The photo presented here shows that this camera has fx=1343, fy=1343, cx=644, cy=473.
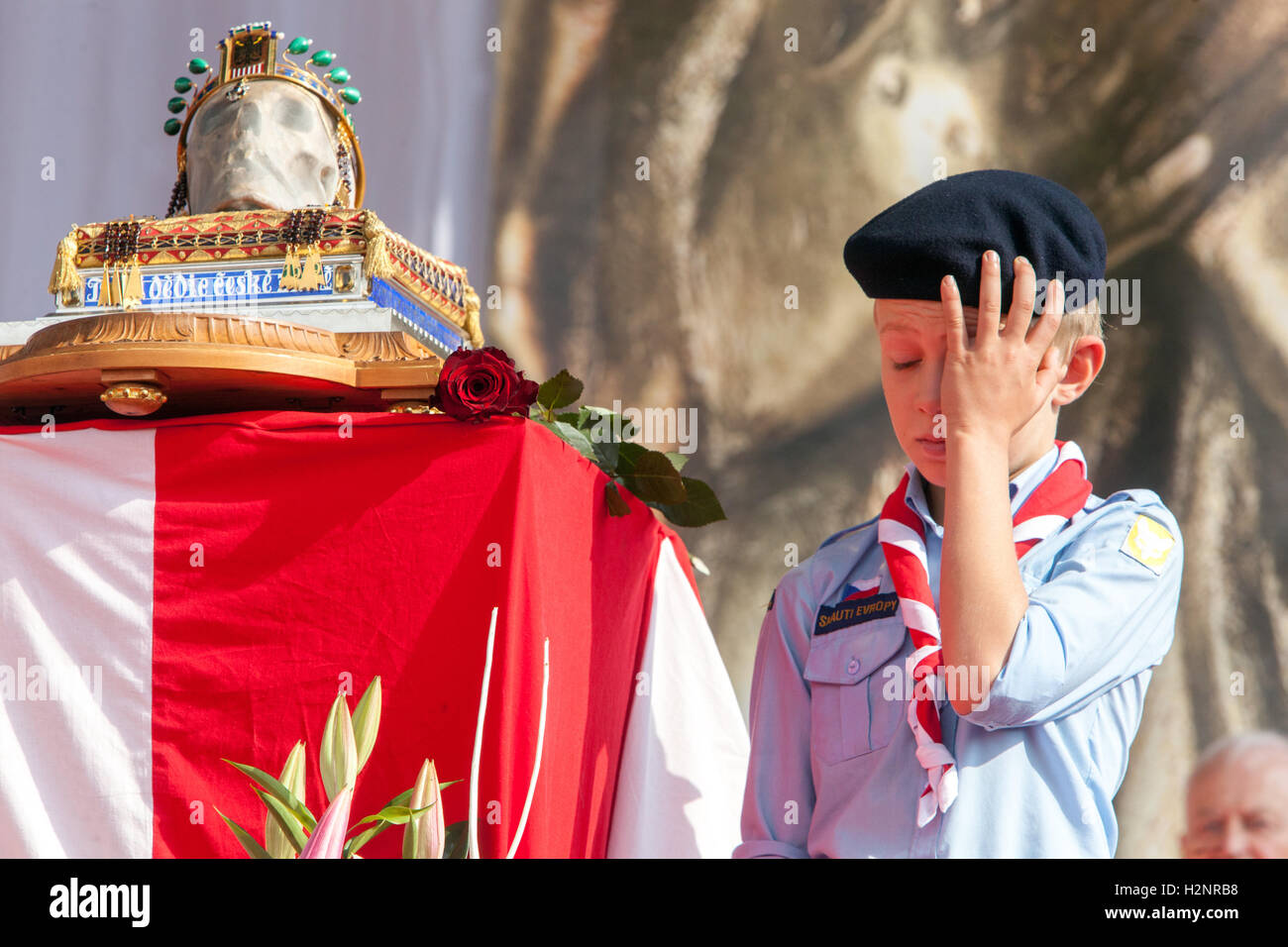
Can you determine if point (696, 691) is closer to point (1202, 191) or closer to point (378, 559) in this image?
point (378, 559)

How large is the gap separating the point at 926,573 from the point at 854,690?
11 centimetres

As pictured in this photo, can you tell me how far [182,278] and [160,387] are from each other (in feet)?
1.16

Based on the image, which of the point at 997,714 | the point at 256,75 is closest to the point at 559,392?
the point at 997,714

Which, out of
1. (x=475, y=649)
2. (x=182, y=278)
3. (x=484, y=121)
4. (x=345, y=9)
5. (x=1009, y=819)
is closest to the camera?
(x=1009, y=819)

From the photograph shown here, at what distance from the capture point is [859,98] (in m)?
4.43

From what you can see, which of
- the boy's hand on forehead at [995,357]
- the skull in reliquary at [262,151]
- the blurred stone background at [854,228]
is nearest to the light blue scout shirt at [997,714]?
the boy's hand on forehead at [995,357]

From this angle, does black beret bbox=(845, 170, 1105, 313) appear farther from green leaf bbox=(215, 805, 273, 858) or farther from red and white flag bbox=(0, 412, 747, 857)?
green leaf bbox=(215, 805, 273, 858)

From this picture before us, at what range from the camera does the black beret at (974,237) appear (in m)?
0.99

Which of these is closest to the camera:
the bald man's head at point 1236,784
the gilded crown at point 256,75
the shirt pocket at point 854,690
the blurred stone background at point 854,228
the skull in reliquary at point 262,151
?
the shirt pocket at point 854,690

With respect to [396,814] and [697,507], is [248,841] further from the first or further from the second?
[697,507]

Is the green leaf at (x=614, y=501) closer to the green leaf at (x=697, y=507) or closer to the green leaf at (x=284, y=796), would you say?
the green leaf at (x=697, y=507)

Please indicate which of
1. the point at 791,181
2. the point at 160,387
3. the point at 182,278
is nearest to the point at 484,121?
the point at 791,181

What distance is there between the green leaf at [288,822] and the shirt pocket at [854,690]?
0.40 metres

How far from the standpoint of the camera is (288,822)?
0.99m
